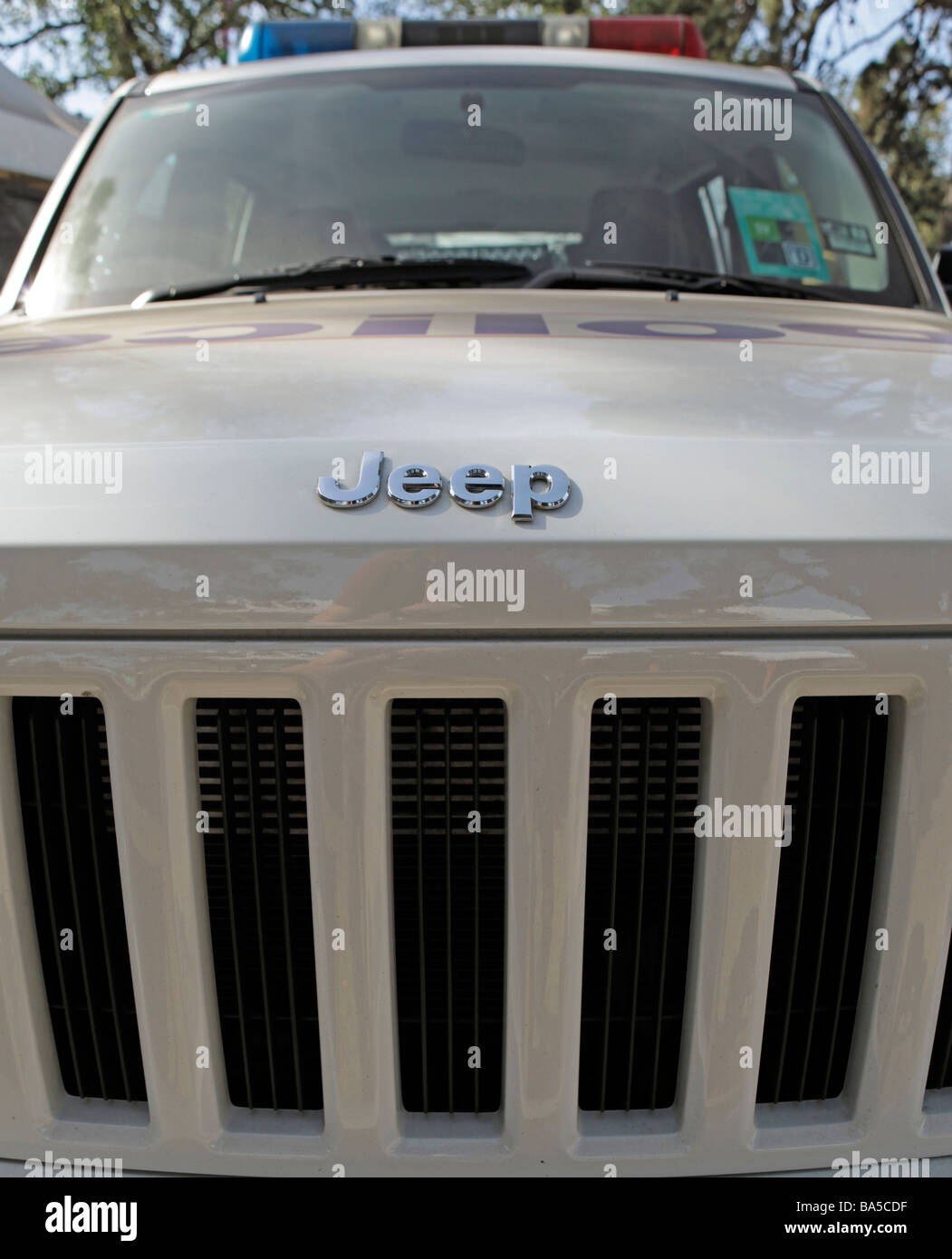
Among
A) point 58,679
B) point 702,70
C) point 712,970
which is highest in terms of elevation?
point 702,70

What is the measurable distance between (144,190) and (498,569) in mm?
1917

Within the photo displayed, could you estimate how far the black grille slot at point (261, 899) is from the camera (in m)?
1.26

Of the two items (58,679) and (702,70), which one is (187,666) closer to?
(58,679)

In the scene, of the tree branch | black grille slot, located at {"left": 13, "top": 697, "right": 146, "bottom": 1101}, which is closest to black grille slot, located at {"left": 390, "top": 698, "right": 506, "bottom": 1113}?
black grille slot, located at {"left": 13, "top": 697, "right": 146, "bottom": 1101}

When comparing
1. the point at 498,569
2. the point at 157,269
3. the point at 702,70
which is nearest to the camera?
the point at 498,569

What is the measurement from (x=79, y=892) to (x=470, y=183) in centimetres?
192

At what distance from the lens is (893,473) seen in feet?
4.05

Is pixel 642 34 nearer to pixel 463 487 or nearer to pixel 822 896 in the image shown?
pixel 463 487

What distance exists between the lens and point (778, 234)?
2.61 m

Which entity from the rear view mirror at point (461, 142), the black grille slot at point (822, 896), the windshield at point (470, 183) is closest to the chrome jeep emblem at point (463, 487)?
the black grille slot at point (822, 896)

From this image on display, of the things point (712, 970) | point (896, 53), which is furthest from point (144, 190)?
point (896, 53)

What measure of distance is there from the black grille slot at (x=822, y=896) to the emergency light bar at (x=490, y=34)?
10.4ft

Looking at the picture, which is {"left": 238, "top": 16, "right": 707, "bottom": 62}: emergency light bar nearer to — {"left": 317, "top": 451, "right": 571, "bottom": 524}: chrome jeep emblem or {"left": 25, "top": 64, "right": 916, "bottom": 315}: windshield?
{"left": 25, "top": 64, "right": 916, "bottom": 315}: windshield
